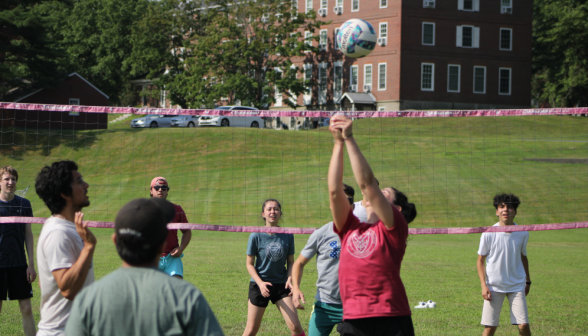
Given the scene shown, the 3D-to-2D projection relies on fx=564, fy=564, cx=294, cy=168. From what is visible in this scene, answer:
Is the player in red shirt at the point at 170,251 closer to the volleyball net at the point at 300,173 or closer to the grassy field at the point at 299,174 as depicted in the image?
the volleyball net at the point at 300,173

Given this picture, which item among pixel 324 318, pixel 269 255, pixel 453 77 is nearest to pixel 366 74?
pixel 453 77

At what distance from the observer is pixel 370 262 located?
3.74m

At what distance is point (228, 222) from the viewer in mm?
21422

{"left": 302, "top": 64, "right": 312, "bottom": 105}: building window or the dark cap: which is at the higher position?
{"left": 302, "top": 64, "right": 312, "bottom": 105}: building window

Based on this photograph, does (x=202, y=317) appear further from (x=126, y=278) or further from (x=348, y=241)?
(x=348, y=241)

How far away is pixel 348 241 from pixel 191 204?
67.3ft

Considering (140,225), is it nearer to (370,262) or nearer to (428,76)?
(370,262)

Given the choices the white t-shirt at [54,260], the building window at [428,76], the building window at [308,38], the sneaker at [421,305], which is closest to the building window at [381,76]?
the building window at [428,76]

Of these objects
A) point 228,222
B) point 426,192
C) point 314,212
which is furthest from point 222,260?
point 426,192

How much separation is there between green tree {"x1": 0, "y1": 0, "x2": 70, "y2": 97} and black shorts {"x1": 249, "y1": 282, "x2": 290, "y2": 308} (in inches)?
1300

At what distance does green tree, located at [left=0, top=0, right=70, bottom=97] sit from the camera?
33938 mm

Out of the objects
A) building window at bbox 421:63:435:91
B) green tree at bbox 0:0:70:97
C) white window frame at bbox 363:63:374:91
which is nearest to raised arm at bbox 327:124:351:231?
green tree at bbox 0:0:70:97

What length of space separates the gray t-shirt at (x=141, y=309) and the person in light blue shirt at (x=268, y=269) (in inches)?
145

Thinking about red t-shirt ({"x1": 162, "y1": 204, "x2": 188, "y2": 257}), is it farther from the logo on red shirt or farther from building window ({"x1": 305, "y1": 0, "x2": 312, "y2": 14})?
building window ({"x1": 305, "y1": 0, "x2": 312, "y2": 14})
